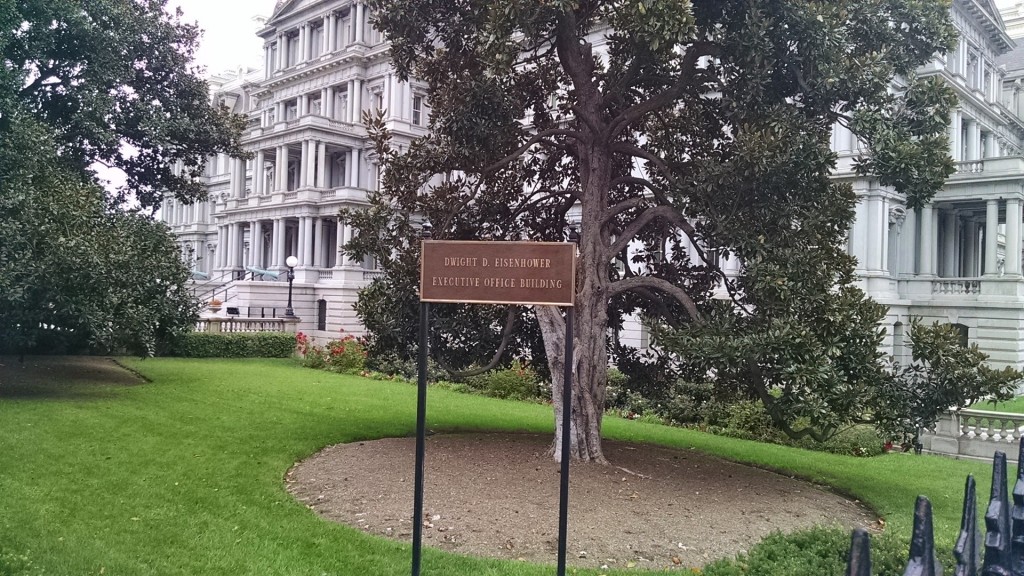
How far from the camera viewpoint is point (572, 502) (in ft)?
30.0

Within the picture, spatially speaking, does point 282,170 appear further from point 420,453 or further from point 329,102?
point 420,453

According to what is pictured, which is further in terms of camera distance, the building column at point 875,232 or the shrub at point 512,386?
the building column at point 875,232

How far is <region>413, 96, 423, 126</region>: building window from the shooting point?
48062 millimetres

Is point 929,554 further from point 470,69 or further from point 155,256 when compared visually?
point 155,256

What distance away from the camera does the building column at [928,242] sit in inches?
1318

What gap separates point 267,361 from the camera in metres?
28.2

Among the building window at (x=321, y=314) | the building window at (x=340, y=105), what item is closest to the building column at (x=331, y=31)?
the building window at (x=340, y=105)

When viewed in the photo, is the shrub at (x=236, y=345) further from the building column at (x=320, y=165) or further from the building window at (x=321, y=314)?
the building column at (x=320, y=165)

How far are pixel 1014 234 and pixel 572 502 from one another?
29.0m

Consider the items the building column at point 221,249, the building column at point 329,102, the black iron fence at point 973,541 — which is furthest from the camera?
the building column at point 221,249

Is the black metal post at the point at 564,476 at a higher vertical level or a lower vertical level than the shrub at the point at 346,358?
higher

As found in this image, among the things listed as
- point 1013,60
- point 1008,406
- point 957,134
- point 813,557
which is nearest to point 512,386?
point 1008,406

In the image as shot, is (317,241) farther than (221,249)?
No

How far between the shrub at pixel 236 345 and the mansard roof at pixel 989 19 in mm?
35034
